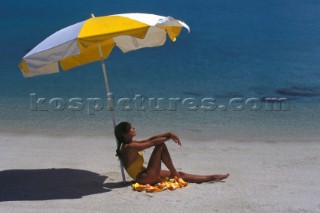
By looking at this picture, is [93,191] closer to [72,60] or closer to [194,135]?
[72,60]

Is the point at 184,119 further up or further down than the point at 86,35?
further down

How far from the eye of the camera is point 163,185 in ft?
20.6

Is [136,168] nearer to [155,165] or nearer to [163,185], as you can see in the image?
[155,165]

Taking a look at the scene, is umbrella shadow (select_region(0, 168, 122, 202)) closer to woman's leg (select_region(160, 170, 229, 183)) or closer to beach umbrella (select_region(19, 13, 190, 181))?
woman's leg (select_region(160, 170, 229, 183))

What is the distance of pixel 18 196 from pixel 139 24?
237cm

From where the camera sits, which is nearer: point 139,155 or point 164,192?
point 164,192

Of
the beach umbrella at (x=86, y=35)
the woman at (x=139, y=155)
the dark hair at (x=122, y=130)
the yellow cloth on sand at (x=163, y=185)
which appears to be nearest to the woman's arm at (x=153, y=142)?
the woman at (x=139, y=155)

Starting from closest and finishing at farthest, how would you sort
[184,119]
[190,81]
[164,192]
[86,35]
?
[86,35]
[164,192]
[184,119]
[190,81]

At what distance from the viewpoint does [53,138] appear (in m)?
9.16

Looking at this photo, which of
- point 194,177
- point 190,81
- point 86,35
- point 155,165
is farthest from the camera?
point 190,81

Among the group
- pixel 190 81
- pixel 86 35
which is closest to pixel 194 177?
pixel 86 35

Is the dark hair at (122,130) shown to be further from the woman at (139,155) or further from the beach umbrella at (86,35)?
the beach umbrella at (86,35)

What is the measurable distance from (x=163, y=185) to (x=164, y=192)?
0.12 m

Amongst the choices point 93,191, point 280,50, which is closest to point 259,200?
point 93,191
